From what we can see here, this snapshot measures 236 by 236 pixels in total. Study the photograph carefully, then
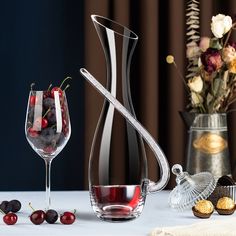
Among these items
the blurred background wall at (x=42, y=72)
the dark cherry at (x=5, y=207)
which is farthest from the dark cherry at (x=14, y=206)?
the blurred background wall at (x=42, y=72)

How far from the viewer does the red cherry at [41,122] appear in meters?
1.15

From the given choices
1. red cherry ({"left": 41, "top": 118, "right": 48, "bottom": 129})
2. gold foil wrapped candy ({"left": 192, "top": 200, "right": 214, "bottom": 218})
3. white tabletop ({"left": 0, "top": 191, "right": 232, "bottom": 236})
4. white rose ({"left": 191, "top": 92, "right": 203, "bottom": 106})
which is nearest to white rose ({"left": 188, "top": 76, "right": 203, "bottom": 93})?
white rose ({"left": 191, "top": 92, "right": 203, "bottom": 106})

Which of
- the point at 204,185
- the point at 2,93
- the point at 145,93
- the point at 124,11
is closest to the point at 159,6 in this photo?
the point at 124,11

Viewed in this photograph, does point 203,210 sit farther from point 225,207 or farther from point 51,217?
point 51,217

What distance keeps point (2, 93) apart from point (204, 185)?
101 cm

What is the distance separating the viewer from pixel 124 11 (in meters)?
2.00

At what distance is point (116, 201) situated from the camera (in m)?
1.12

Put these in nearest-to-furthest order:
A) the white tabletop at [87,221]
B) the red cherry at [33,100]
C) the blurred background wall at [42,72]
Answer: the white tabletop at [87,221]
the red cherry at [33,100]
the blurred background wall at [42,72]

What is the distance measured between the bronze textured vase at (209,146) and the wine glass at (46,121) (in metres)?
0.45

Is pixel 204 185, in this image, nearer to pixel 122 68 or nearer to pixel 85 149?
pixel 122 68

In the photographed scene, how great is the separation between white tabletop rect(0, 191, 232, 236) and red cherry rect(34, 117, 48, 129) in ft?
0.57

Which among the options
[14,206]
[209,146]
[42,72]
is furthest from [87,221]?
[42,72]

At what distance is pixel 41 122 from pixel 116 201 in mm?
194

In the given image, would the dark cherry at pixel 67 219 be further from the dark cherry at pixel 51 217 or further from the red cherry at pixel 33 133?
the red cherry at pixel 33 133
